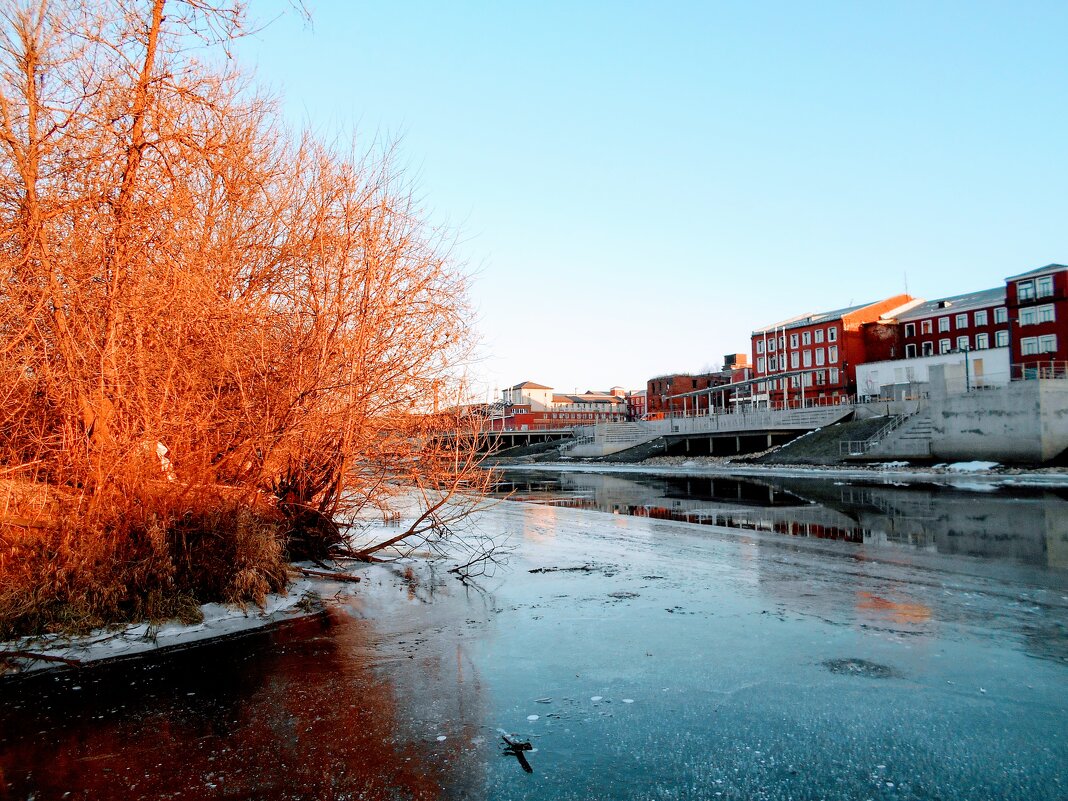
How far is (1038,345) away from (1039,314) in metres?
2.64

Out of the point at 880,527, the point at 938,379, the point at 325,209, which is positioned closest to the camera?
the point at 325,209

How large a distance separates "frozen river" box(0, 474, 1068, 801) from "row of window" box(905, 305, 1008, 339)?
65634 mm

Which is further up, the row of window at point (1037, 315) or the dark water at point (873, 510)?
the row of window at point (1037, 315)

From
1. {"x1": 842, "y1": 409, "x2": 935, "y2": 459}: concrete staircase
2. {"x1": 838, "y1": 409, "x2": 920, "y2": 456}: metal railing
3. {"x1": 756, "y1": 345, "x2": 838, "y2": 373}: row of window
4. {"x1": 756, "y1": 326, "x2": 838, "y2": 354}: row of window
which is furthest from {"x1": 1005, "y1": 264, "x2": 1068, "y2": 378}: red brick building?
{"x1": 842, "y1": 409, "x2": 935, "y2": 459}: concrete staircase

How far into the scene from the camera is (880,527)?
1495 centimetres

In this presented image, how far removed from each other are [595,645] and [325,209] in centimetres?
715

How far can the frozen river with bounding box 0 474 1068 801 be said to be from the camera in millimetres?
4094

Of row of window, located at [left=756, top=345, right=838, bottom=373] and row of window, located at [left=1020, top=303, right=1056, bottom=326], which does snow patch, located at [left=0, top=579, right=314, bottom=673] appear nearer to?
row of window, located at [left=1020, top=303, right=1056, bottom=326]

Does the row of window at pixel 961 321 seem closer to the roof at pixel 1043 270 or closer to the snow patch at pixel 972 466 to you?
the roof at pixel 1043 270

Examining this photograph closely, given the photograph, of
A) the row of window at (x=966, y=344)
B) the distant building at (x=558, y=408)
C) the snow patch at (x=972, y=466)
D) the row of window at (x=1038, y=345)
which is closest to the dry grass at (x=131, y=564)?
the snow patch at (x=972, y=466)

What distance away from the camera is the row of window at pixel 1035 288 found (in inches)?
2295

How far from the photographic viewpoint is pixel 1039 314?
193 ft

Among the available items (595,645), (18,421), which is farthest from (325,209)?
(595,645)

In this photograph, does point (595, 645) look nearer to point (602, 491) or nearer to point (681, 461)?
point (602, 491)
